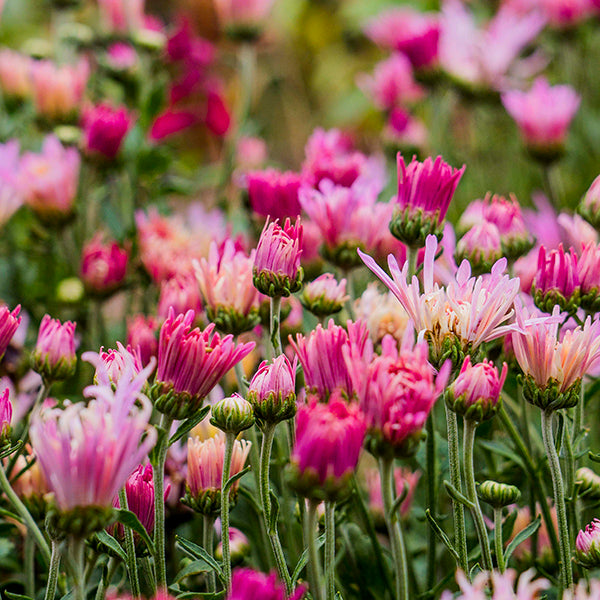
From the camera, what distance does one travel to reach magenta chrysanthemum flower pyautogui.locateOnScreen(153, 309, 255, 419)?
0.51 metres

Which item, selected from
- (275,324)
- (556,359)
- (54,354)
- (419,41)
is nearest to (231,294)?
(275,324)

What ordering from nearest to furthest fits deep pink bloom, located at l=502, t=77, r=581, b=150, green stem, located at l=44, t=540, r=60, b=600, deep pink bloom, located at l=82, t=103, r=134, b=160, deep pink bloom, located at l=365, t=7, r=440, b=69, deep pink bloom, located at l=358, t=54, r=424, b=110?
green stem, located at l=44, t=540, r=60, b=600, deep pink bloom, located at l=82, t=103, r=134, b=160, deep pink bloom, located at l=502, t=77, r=581, b=150, deep pink bloom, located at l=365, t=7, r=440, b=69, deep pink bloom, located at l=358, t=54, r=424, b=110

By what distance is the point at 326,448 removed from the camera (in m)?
0.41

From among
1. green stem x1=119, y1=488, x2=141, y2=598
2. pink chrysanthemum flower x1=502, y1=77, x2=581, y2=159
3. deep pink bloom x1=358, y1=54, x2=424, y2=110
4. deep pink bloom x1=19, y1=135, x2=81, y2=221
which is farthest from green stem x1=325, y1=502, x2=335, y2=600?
deep pink bloom x1=358, y1=54, x2=424, y2=110

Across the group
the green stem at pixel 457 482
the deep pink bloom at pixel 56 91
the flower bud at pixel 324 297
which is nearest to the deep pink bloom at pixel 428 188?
the flower bud at pixel 324 297

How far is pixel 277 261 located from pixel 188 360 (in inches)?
4.3

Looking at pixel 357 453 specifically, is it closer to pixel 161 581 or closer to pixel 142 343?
pixel 161 581

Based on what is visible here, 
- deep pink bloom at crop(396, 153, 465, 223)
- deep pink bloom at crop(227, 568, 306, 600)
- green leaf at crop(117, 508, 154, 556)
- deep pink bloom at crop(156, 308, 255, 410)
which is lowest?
deep pink bloom at crop(227, 568, 306, 600)

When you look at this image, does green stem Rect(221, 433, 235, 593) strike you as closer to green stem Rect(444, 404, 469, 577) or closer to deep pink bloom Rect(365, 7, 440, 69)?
green stem Rect(444, 404, 469, 577)

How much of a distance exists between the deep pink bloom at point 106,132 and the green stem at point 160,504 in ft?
1.91

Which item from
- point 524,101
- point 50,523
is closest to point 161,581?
point 50,523

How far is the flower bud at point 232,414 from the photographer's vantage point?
20.6 inches

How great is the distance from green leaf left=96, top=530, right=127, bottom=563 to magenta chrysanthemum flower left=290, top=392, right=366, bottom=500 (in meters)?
0.15

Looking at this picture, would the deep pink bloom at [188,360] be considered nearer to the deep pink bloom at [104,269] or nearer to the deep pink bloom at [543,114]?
the deep pink bloom at [104,269]
